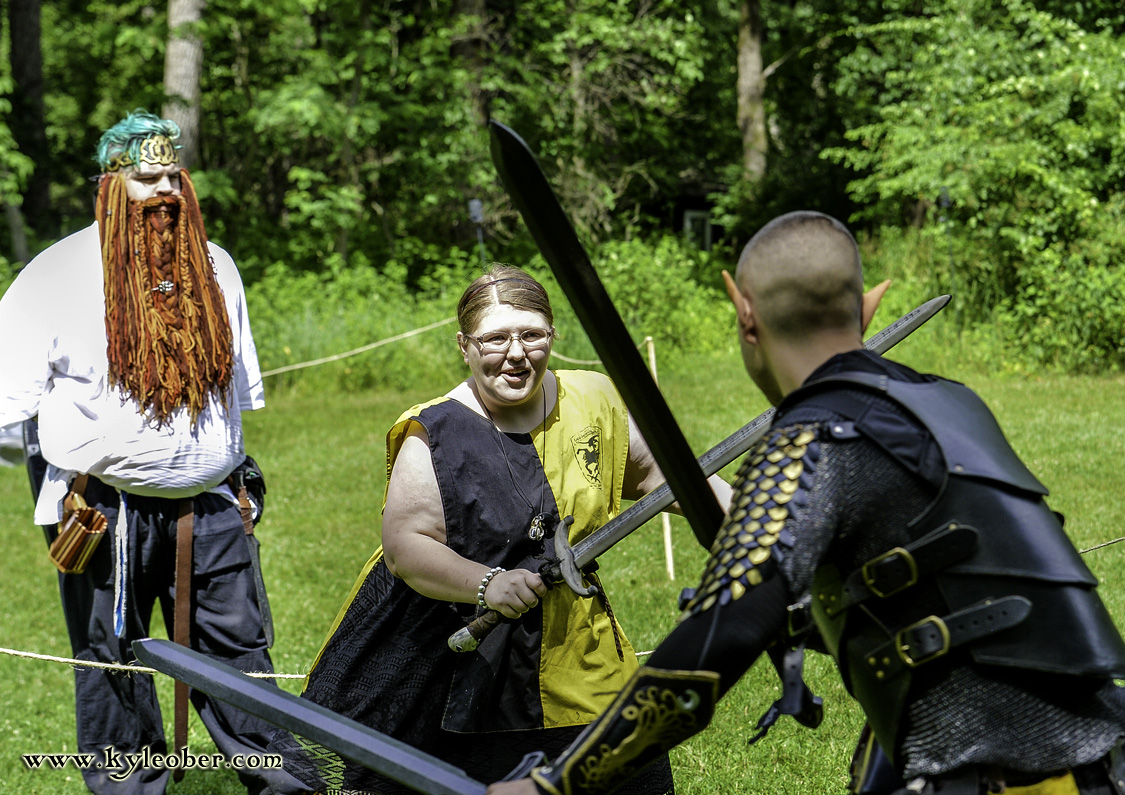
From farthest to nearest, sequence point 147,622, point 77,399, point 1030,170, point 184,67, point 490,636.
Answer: point 184,67 → point 1030,170 → point 147,622 → point 77,399 → point 490,636

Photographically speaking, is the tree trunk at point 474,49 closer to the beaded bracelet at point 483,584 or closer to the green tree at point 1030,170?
the green tree at point 1030,170

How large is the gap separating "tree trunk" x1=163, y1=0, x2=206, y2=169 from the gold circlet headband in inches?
477

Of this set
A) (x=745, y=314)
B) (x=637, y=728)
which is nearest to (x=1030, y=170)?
(x=745, y=314)

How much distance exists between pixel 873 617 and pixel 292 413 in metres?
11.5

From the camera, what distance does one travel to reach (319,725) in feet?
6.09

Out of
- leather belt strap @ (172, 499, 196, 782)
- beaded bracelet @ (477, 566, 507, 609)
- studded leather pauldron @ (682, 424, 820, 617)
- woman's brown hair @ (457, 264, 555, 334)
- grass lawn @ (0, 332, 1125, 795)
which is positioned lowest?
grass lawn @ (0, 332, 1125, 795)

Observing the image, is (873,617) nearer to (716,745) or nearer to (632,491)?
(632,491)

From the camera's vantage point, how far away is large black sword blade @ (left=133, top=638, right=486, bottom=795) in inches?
70.2

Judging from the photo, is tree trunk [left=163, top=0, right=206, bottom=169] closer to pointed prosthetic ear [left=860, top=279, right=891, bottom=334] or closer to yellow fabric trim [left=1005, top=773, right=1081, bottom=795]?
pointed prosthetic ear [left=860, top=279, right=891, bottom=334]

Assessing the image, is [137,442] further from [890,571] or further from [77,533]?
[890,571]

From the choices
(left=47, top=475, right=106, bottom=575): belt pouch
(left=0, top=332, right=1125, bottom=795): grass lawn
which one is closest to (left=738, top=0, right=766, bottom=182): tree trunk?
(left=0, top=332, right=1125, bottom=795): grass lawn

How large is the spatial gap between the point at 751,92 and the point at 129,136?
21112 millimetres

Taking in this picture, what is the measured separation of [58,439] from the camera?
12.3 feet

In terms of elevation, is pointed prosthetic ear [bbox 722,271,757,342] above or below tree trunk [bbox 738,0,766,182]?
below
